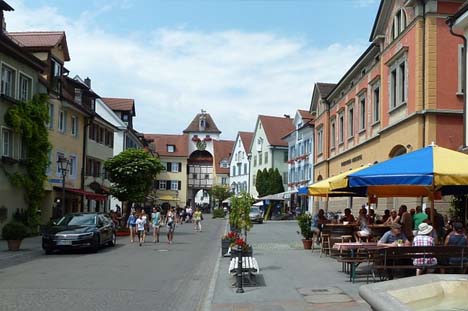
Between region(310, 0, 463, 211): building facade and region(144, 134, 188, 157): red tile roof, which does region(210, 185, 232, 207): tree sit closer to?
region(144, 134, 188, 157): red tile roof

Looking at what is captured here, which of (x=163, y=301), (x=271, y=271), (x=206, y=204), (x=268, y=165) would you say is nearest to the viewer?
(x=163, y=301)

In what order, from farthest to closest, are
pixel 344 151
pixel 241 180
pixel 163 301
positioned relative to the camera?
1. pixel 241 180
2. pixel 344 151
3. pixel 163 301

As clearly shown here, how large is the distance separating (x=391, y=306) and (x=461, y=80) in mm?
19956

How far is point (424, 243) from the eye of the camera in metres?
12.7

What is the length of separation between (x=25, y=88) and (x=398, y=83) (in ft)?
60.5

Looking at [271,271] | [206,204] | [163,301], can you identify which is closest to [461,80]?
[271,271]

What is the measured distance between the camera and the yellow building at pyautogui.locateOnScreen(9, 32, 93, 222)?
120 feet

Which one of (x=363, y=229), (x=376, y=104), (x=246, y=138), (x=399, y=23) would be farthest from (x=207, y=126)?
(x=363, y=229)

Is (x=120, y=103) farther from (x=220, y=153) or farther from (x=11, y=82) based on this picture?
(x=220, y=153)

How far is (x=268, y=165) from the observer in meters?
84.3

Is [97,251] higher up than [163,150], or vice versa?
[163,150]

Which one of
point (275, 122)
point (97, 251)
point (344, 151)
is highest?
point (275, 122)

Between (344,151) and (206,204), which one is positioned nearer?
(344,151)

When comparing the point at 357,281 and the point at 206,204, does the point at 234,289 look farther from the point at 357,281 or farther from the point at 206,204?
the point at 206,204
